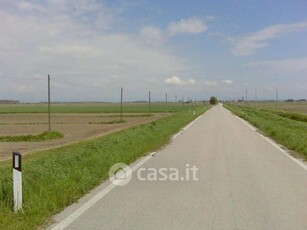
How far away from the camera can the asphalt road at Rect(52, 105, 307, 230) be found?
18.1 ft

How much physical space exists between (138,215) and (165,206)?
2.30 feet

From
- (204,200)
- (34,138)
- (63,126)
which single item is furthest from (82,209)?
(63,126)

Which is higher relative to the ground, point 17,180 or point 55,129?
point 17,180

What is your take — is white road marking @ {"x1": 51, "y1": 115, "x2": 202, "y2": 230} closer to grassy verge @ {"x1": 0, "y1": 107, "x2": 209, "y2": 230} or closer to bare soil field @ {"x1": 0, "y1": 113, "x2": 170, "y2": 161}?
grassy verge @ {"x1": 0, "y1": 107, "x2": 209, "y2": 230}

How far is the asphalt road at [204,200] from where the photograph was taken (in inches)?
218

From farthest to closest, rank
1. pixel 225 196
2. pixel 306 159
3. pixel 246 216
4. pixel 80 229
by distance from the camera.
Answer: pixel 306 159 → pixel 225 196 → pixel 246 216 → pixel 80 229

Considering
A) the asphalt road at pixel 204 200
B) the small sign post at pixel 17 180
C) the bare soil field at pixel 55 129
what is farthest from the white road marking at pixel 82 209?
the bare soil field at pixel 55 129

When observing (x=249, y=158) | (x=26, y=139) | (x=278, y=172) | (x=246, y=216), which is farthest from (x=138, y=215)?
(x=26, y=139)

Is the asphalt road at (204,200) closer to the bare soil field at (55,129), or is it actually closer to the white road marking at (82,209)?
the white road marking at (82,209)

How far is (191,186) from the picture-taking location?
8109 mm

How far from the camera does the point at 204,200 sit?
6.88m

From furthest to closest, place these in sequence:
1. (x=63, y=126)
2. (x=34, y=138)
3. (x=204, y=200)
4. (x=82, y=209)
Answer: (x=63, y=126) < (x=34, y=138) < (x=204, y=200) < (x=82, y=209)

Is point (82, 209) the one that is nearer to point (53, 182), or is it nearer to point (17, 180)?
point (17, 180)

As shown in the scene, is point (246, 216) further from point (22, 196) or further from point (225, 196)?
point (22, 196)
